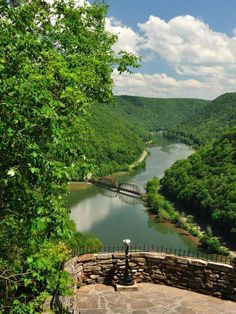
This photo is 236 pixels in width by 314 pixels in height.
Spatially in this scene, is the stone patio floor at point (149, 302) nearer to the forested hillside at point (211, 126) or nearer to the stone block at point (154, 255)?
the stone block at point (154, 255)

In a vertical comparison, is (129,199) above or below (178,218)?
below

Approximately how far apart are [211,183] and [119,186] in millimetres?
26395

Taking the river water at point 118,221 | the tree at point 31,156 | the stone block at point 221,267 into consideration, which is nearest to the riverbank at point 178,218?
the river water at point 118,221

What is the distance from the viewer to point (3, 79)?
5.34 m

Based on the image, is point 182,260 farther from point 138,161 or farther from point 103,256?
point 138,161

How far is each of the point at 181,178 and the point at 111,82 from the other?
187 ft

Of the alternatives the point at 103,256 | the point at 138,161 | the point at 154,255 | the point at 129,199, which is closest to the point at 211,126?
the point at 138,161

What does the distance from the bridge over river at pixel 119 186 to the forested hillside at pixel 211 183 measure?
22.3 ft

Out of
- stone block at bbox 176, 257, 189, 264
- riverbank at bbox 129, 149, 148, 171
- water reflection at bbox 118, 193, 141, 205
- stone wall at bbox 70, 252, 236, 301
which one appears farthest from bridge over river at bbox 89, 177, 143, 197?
stone block at bbox 176, 257, 189, 264

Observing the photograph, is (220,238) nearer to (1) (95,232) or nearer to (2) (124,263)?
(1) (95,232)

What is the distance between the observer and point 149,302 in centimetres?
858

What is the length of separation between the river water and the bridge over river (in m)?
1.74

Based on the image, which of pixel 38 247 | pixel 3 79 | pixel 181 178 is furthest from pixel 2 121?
pixel 181 178

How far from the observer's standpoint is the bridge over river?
253ft
